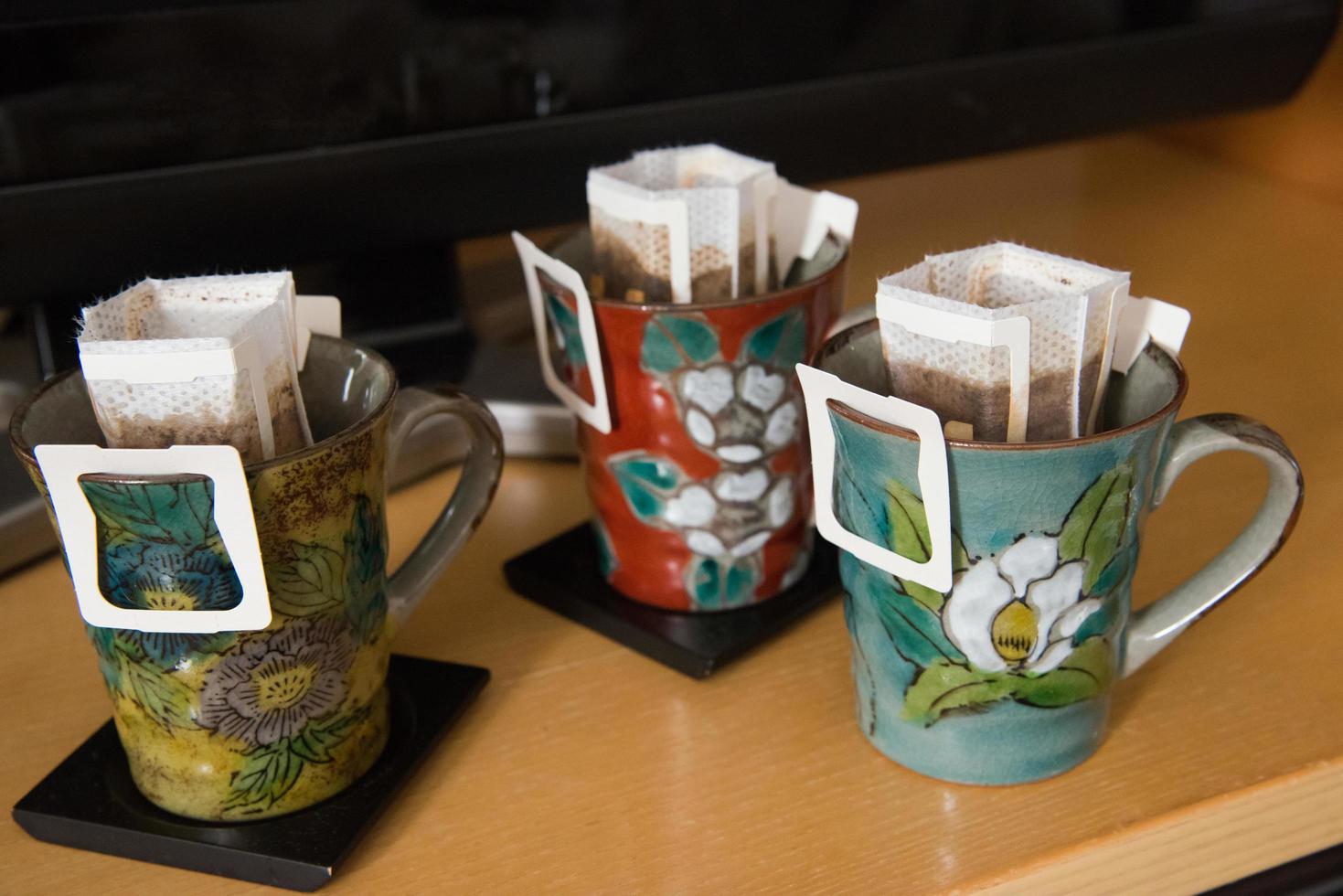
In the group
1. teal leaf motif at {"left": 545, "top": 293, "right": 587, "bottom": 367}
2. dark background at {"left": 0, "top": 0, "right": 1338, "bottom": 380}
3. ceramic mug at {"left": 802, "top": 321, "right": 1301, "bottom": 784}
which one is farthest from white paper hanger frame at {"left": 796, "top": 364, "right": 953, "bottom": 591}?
dark background at {"left": 0, "top": 0, "right": 1338, "bottom": 380}

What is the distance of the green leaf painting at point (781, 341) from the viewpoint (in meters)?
0.43

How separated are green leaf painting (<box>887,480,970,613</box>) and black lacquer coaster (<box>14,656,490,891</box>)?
157 millimetres

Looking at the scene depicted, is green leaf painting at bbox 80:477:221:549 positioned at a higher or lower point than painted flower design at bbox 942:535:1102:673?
higher

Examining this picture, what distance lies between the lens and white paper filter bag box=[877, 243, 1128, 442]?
1.15 ft

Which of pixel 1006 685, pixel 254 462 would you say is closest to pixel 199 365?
pixel 254 462

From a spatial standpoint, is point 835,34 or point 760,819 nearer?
point 760,819

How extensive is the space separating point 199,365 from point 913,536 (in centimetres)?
19

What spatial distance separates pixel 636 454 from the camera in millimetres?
452

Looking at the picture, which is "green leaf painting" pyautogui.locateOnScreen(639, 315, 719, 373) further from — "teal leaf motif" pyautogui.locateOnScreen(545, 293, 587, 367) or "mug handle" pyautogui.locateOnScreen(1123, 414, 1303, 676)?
"mug handle" pyautogui.locateOnScreen(1123, 414, 1303, 676)

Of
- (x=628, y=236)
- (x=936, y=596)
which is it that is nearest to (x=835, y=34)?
(x=628, y=236)

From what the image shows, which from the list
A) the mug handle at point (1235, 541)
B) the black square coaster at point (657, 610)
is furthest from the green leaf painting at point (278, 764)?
the mug handle at point (1235, 541)

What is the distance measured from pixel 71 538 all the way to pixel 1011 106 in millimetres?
507

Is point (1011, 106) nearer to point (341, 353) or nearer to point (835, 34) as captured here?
point (835, 34)

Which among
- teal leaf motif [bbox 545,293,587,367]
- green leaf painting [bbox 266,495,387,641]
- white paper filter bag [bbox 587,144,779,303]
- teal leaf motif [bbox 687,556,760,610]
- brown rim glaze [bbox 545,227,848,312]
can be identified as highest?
white paper filter bag [bbox 587,144,779,303]
